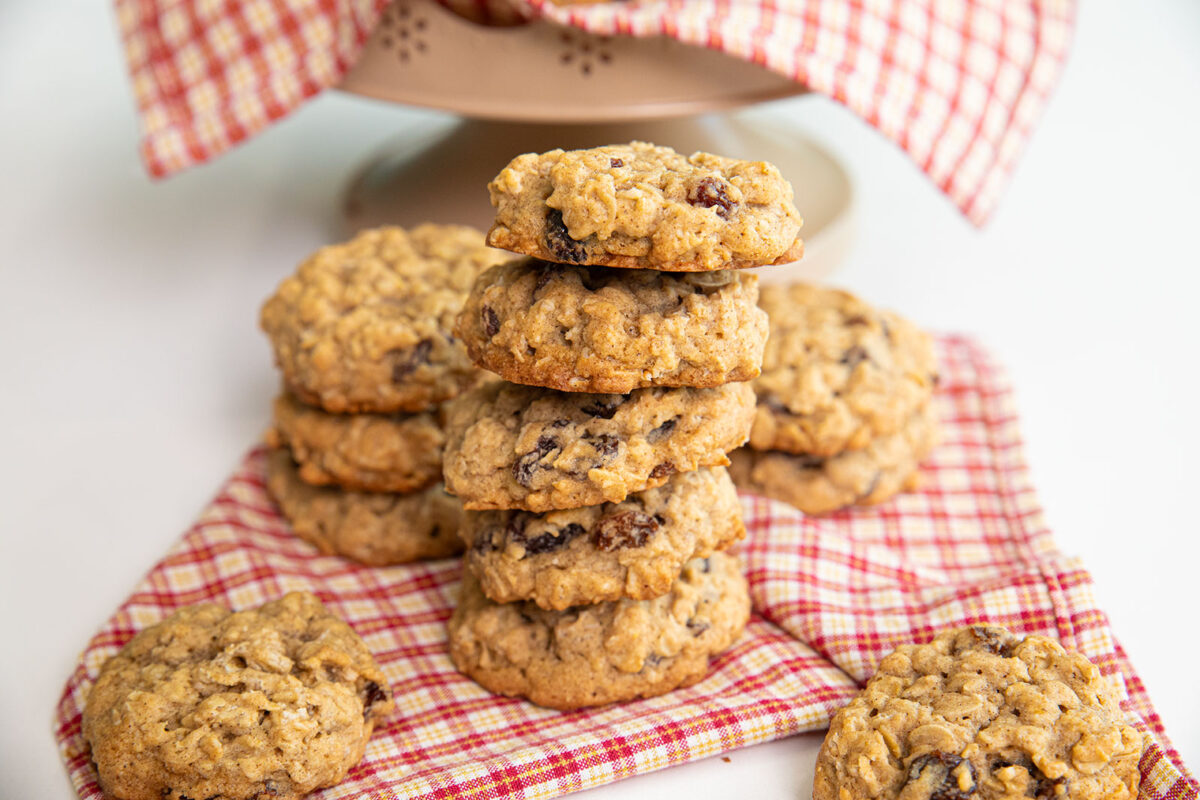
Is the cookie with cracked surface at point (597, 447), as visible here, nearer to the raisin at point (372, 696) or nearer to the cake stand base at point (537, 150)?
the raisin at point (372, 696)

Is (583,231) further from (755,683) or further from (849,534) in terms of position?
(849,534)

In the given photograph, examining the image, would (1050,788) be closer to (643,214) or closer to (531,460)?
(531,460)

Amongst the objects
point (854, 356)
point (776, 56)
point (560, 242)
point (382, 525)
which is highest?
point (776, 56)

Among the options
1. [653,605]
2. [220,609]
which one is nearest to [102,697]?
[220,609]

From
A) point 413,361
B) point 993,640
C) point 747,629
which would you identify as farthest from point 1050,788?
point 413,361

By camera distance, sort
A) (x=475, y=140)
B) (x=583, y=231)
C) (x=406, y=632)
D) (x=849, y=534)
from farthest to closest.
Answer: (x=475, y=140) < (x=849, y=534) < (x=406, y=632) < (x=583, y=231)

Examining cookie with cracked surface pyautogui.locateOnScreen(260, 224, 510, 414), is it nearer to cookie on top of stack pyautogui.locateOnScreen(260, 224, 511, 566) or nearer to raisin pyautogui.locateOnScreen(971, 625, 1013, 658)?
cookie on top of stack pyautogui.locateOnScreen(260, 224, 511, 566)
